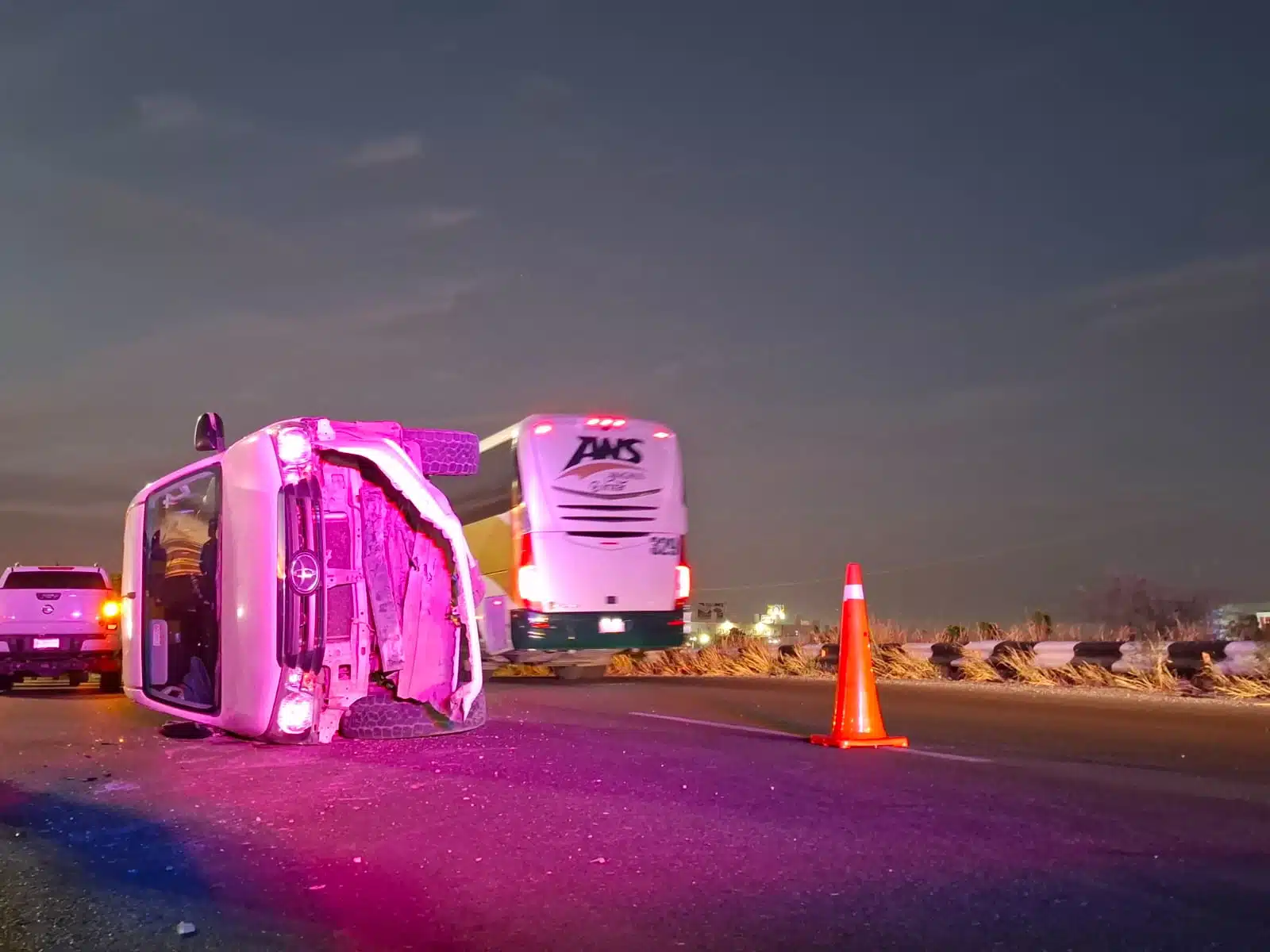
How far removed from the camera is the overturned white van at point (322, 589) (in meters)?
8.45

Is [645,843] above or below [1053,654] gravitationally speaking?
below

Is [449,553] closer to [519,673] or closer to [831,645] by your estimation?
[831,645]

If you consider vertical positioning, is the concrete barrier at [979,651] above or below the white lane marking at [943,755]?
above

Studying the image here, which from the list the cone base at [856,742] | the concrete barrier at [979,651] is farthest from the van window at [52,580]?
the cone base at [856,742]

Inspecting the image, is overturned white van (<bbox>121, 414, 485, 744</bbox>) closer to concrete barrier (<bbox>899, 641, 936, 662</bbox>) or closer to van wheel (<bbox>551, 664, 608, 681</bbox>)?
concrete barrier (<bbox>899, 641, 936, 662</bbox>)

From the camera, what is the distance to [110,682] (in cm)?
1841

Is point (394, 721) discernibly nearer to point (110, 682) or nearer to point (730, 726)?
point (730, 726)

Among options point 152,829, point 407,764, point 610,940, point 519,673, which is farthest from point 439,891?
point 519,673

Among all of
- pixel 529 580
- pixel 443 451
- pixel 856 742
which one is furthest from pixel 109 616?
pixel 856 742

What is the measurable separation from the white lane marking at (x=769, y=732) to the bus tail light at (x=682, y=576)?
257 inches

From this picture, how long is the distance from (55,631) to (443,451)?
387 inches

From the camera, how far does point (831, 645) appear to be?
2047 centimetres

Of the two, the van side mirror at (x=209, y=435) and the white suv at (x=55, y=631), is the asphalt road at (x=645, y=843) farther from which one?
the white suv at (x=55, y=631)

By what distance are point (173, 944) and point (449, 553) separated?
518 centimetres
